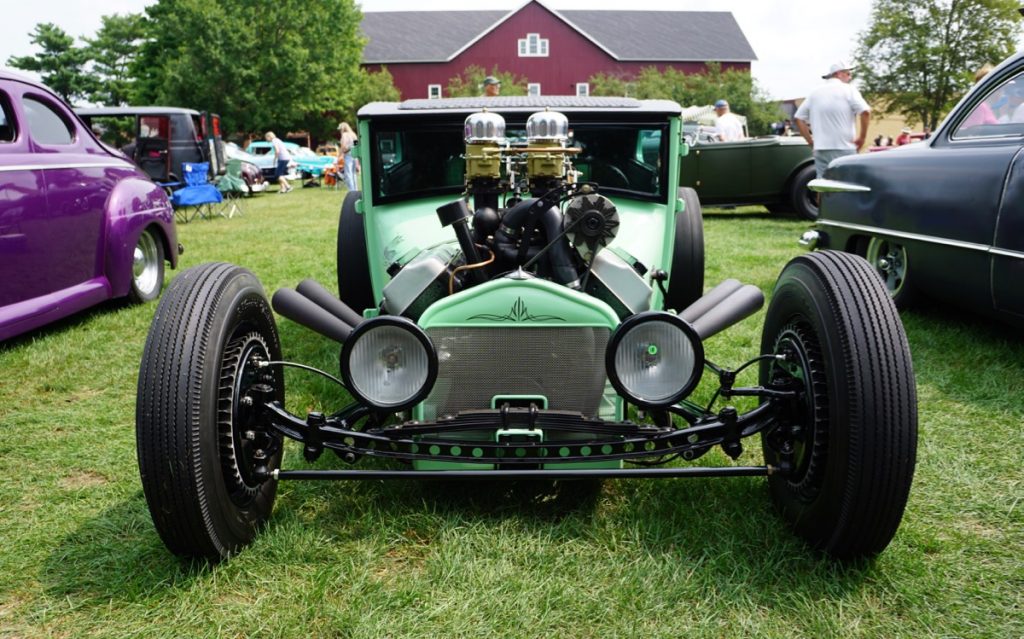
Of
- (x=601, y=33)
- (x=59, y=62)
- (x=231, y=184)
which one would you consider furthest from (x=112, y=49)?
(x=231, y=184)

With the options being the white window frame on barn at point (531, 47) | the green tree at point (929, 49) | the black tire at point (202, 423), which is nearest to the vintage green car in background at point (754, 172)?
the black tire at point (202, 423)

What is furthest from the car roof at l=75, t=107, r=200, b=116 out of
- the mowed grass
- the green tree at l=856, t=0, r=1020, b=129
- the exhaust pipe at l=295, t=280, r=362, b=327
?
the green tree at l=856, t=0, r=1020, b=129

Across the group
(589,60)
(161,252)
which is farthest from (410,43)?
(161,252)

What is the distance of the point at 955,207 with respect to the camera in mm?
4641

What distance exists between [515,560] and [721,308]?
1.35 meters

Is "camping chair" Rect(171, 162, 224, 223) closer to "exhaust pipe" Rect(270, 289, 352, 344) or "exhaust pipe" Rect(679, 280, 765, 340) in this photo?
"exhaust pipe" Rect(270, 289, 352, 344)

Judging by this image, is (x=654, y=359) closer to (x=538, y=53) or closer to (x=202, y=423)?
(x=202, y=423)

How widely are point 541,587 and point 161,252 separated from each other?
19.3 ft

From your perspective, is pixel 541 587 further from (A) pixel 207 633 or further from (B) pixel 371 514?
(A) pixel 207 633

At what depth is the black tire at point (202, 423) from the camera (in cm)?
231

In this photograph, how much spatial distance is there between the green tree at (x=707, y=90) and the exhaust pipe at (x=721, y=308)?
142 ft

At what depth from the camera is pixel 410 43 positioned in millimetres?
52500

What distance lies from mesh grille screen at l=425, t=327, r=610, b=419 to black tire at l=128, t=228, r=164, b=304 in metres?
4.82

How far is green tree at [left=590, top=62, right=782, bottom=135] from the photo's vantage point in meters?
44.9
